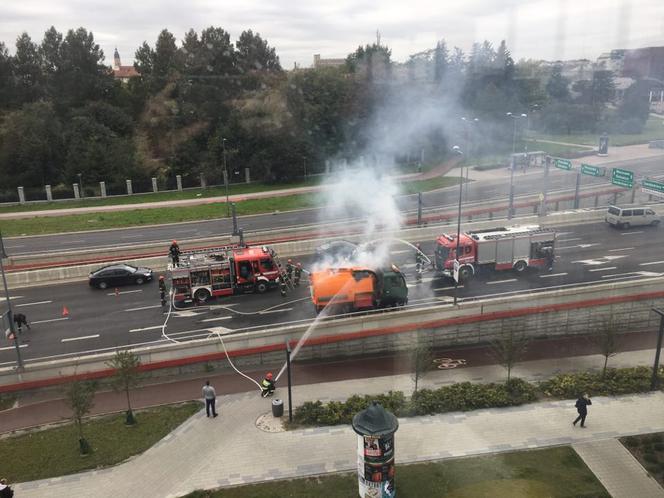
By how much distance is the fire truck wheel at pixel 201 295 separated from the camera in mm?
24642

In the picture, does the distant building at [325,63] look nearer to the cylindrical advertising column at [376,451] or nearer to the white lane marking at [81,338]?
the white lane marking at [81,338]

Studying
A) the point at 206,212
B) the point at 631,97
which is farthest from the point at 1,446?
the point at 631,97

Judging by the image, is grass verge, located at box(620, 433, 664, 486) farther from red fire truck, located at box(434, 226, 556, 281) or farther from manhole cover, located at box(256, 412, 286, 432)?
red fire truck, located at box(434, 226, 556, 281)

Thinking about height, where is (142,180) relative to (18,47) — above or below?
below

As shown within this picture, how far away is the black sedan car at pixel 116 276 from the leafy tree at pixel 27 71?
140 feet

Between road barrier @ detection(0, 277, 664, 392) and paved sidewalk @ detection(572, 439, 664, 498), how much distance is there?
6.41 meters

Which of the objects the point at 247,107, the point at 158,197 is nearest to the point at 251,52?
the point at 247,107

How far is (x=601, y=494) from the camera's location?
12227 millimetres

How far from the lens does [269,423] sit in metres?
15.7

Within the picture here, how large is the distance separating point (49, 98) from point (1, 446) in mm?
55569

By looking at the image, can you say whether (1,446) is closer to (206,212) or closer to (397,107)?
(206,212)

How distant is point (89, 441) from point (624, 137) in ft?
222

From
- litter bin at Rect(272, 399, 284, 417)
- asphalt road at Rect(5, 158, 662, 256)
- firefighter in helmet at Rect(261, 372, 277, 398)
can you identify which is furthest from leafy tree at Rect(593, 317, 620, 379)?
asphalt road at Rect(5, 158, 662, 256)

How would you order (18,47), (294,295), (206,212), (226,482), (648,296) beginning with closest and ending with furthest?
(226,482) → (648,296) → (294,295) → (206,212) → (18,47)
